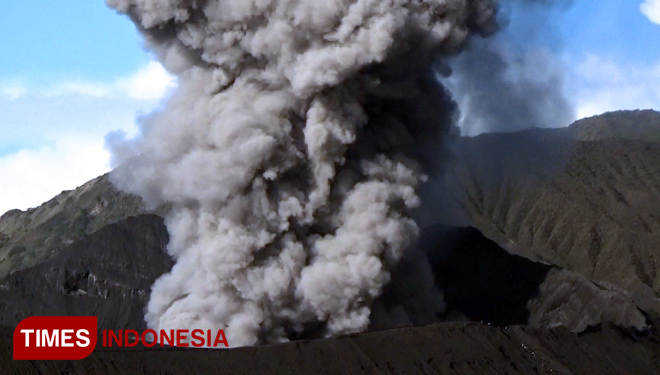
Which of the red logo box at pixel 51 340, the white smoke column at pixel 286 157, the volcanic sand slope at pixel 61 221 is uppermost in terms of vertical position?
the volcanic sand slope at pixel 61 221

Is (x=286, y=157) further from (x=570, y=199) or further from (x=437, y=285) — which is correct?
(x=570, y=199)

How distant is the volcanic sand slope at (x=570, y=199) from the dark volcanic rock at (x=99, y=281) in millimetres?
36680

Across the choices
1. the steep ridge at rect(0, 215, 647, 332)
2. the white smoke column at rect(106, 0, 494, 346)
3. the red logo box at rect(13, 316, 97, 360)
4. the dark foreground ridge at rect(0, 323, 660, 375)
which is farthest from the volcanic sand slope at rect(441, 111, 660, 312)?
the red logo box at rect(13, 316, 97, 360)

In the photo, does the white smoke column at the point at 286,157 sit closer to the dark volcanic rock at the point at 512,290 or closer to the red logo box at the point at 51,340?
the red logo box at the point at 51,340

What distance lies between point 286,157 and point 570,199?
65875 millimetres

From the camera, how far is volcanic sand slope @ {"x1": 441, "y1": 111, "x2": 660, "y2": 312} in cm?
8606

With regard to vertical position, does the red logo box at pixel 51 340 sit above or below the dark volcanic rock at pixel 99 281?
below

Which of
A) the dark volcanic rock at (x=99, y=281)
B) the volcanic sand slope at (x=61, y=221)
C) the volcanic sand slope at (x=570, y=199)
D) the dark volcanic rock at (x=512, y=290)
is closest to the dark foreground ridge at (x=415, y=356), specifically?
the dark volcanic rock at (x=512, y=290)

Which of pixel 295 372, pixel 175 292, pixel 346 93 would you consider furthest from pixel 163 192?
pixel 295 372

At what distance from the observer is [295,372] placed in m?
30.2

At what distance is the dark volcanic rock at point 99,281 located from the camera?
4594cm

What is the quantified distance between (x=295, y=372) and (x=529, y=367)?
9.18 meters

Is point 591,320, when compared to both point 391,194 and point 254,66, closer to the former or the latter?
point 391,194

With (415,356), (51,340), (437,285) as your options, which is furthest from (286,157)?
(437,285)
